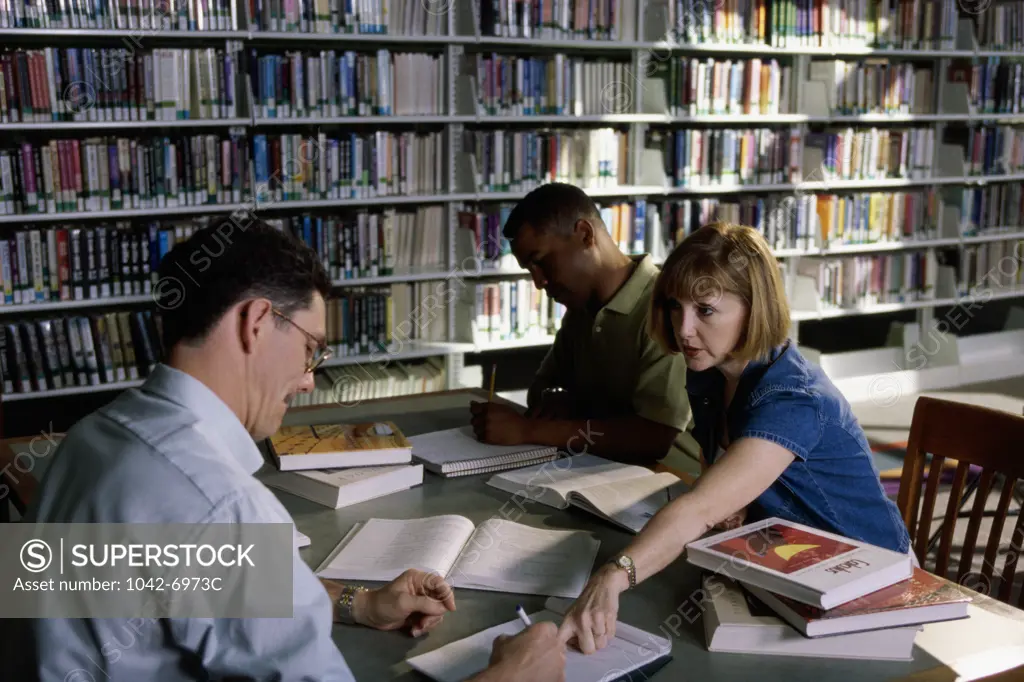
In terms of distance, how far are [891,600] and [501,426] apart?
100 centimetres

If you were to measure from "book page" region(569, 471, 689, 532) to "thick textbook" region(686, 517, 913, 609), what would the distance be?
302 mm

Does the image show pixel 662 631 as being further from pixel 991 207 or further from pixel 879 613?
pixel 991 207

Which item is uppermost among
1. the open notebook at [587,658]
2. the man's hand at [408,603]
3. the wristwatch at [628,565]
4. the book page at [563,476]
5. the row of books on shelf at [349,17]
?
the row of books on shelf at [349,17]

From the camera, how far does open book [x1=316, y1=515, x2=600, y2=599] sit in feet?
4.77

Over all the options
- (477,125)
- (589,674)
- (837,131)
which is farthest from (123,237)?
(837,131)

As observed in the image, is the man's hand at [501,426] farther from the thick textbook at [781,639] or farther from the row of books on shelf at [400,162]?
the row of books on shelf at [400,162]

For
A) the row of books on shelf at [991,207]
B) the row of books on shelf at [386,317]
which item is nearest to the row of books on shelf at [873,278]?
the row of books on shelf at [991,207]

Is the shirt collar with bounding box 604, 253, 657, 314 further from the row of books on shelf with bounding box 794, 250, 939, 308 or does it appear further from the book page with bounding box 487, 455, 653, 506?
the row of books on shelf with bounding box 794, 250, 939, 308

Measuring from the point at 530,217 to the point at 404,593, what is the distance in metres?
1.34

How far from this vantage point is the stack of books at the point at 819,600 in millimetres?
1221

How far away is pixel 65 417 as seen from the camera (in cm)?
409

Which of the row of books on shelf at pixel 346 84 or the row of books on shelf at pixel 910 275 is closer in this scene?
the row of books on shelf at pixel 346 84

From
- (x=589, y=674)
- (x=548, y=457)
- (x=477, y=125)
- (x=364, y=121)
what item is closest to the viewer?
(x=589, y=674)

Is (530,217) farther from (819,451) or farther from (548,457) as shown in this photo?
(819,451)
